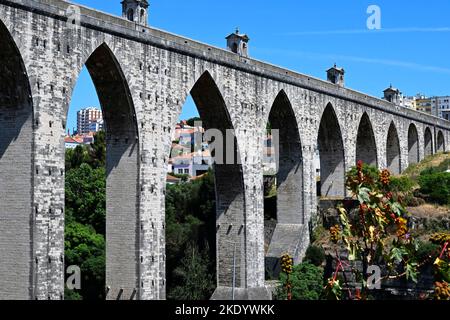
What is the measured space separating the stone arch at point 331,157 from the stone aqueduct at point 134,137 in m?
2.41

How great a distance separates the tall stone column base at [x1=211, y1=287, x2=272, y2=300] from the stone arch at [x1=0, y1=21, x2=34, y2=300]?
1255 cm

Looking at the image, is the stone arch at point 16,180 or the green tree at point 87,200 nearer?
the stone arch at point 16,180

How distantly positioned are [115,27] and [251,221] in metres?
12.5

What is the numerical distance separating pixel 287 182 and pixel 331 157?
6.53 metres

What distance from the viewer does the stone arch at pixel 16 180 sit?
72.8 feet

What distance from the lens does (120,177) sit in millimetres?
27422

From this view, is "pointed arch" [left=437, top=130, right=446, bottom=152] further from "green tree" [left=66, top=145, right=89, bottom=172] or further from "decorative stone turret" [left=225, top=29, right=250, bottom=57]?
"decorative stone turret" [left=225, top=29, right=250, bottom=57]

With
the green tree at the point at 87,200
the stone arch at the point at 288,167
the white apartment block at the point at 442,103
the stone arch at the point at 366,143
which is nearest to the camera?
the stone arch at the point at 288,167

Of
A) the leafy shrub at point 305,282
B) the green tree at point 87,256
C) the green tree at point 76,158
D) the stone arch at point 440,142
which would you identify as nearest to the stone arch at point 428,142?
the stone arch at point 440,142

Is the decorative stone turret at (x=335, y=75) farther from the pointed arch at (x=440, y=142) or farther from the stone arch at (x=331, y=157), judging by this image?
the pointed arch at (x=440, y=142)

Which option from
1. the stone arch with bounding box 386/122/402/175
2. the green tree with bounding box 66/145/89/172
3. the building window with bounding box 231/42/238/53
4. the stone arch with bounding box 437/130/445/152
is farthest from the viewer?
the stone arch with bounding box 437/130/445/152

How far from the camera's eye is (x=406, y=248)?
8484 millimetres

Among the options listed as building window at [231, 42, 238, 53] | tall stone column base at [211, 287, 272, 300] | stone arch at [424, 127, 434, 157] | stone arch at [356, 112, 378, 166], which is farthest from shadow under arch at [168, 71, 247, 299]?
stone arch at [424, 127, 434, 157]

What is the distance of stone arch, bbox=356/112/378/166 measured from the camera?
49.9 meters
